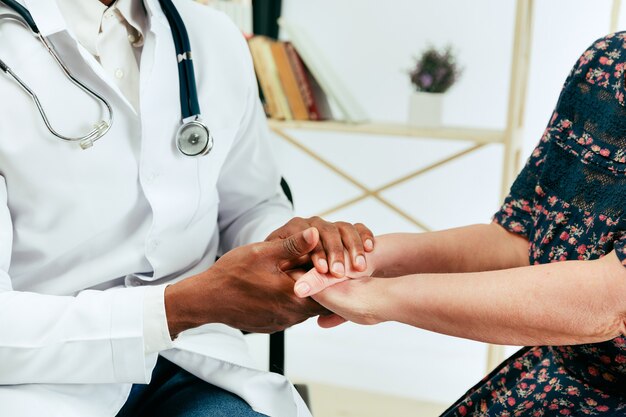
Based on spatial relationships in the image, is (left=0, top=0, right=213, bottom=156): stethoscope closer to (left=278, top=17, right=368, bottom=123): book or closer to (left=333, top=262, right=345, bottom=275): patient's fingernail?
(left=333, top=262, right=345, bottom=275): patient's fingernail

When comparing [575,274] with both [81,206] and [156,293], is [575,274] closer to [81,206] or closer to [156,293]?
[156,293]

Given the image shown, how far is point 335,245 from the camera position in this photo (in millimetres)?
1197

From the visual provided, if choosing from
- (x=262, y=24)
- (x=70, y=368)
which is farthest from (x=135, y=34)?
(x=262, y=24)

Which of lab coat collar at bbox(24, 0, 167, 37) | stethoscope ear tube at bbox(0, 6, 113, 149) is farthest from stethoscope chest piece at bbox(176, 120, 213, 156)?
lab coat collar at bbox(24, 0, 167, 37)

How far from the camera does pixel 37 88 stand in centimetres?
115

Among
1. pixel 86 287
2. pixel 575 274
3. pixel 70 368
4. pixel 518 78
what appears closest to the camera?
pixel 575 274

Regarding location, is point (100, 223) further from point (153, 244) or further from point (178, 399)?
point (178, 399)

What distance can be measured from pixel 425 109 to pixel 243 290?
141 centimetres

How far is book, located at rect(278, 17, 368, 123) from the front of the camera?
2.35 meters

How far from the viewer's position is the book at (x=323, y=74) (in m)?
2.35

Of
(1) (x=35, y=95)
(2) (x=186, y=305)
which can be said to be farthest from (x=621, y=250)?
(1) (x=35, y=95)

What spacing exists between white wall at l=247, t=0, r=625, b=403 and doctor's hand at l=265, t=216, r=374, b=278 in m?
1.45

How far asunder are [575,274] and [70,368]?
74 cm

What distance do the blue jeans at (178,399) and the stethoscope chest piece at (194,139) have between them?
38cm
